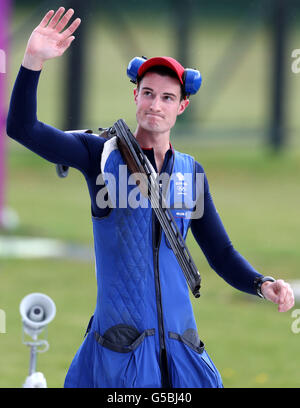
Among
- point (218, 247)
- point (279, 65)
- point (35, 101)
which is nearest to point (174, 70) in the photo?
point (35, 101)

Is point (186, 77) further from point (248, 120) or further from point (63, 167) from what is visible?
point (248, 120)

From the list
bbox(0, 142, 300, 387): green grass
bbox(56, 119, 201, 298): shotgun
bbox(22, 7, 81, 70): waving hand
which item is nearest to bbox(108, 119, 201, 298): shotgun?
bbox(56, 119, 201, 298): shotgun

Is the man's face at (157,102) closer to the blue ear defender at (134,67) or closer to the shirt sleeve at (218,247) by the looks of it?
the blue ear defender at (134,67)

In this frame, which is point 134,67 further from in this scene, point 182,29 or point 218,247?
point 182,29

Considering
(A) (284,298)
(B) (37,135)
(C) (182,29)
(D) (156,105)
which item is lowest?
(A) (284,298)

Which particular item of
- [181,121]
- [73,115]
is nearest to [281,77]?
[181,121]

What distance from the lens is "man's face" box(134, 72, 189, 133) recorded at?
381 centimetres

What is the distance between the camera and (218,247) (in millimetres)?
4047

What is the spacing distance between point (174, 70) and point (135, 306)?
0.93 meters

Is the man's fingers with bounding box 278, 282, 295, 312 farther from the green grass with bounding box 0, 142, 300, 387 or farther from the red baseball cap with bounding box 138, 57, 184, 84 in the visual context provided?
the green grass with bounding box 0, 142, 300, 387

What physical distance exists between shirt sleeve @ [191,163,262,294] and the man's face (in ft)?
1.03

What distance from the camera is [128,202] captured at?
3.77 metres

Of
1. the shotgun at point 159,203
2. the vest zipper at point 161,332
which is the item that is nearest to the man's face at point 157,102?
the shotgun at point 159,203

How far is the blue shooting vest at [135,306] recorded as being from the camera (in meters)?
3.73
